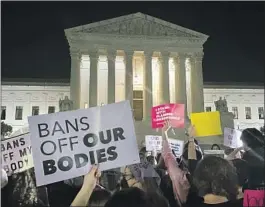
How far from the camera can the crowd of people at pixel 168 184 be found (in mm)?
3207

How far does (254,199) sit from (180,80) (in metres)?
32.8

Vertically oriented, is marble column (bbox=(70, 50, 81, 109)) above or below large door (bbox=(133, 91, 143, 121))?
above

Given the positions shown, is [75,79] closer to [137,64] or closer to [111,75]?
[111,75]

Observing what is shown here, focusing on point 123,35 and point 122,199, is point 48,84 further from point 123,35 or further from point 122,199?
point 122,199

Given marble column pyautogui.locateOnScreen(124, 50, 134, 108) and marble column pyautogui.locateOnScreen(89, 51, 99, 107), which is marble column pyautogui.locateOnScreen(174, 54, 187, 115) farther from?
marble column pyautogui.locateOnScreen(89, 51, 99, 107)

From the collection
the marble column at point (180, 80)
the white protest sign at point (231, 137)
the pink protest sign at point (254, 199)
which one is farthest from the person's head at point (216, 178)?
the marble column at point (180, 80)

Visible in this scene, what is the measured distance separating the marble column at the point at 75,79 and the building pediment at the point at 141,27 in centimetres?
291

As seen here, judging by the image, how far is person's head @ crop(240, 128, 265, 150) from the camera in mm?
4996

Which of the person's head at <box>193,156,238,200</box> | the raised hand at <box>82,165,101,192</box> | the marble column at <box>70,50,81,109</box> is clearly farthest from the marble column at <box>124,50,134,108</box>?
the raised hand at <box>82,165,101,192</box>

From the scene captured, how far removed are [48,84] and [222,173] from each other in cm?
4259

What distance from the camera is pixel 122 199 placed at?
8.89 feet

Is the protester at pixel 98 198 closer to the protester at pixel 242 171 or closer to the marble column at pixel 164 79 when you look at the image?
the protester at pixel 242 171

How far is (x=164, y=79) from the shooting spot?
3628cm

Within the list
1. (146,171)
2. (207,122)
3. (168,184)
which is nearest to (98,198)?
(168,184)
